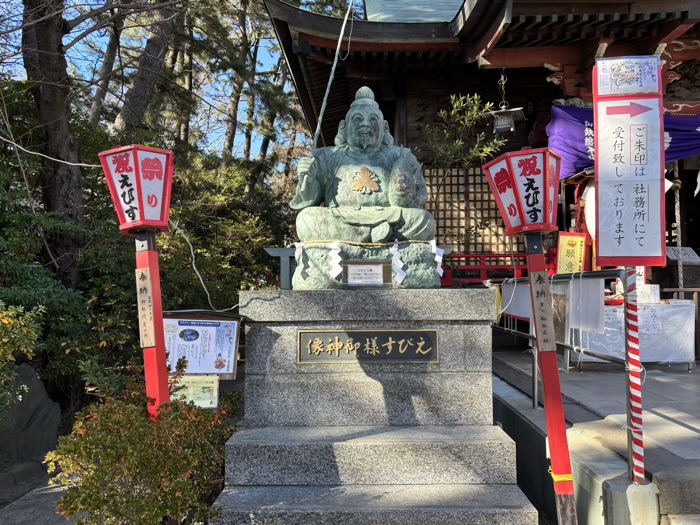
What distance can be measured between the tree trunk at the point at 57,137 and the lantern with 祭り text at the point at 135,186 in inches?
124

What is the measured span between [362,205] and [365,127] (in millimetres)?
743

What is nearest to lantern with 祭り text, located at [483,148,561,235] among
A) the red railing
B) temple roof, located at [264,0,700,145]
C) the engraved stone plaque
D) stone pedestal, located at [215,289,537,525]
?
stone pedestal, located at [215,289,537,525]

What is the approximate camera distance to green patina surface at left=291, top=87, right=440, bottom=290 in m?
4.23

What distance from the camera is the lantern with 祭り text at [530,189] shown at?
9.59 ft

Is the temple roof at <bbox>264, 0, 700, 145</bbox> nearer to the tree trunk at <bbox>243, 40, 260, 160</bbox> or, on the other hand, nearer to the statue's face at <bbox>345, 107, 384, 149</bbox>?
the tree trunk at <bbox>243, 40, 260, 160</bbox>

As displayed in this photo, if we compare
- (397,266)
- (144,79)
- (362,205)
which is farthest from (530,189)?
(144,79)

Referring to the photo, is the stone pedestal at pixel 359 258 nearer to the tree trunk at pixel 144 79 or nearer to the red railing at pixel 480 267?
the red railing at pixel 480 267

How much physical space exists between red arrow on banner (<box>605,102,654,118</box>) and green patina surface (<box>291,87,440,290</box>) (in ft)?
5.66

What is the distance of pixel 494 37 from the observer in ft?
23.3

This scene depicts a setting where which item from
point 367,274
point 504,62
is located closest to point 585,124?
point 504,62

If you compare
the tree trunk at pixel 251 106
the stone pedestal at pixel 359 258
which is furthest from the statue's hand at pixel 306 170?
the tree trunk at pixel 251 106

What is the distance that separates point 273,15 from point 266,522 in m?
6.89

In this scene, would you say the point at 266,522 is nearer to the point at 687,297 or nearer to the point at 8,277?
the point at 8,277

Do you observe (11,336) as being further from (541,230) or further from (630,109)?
(630,109)
